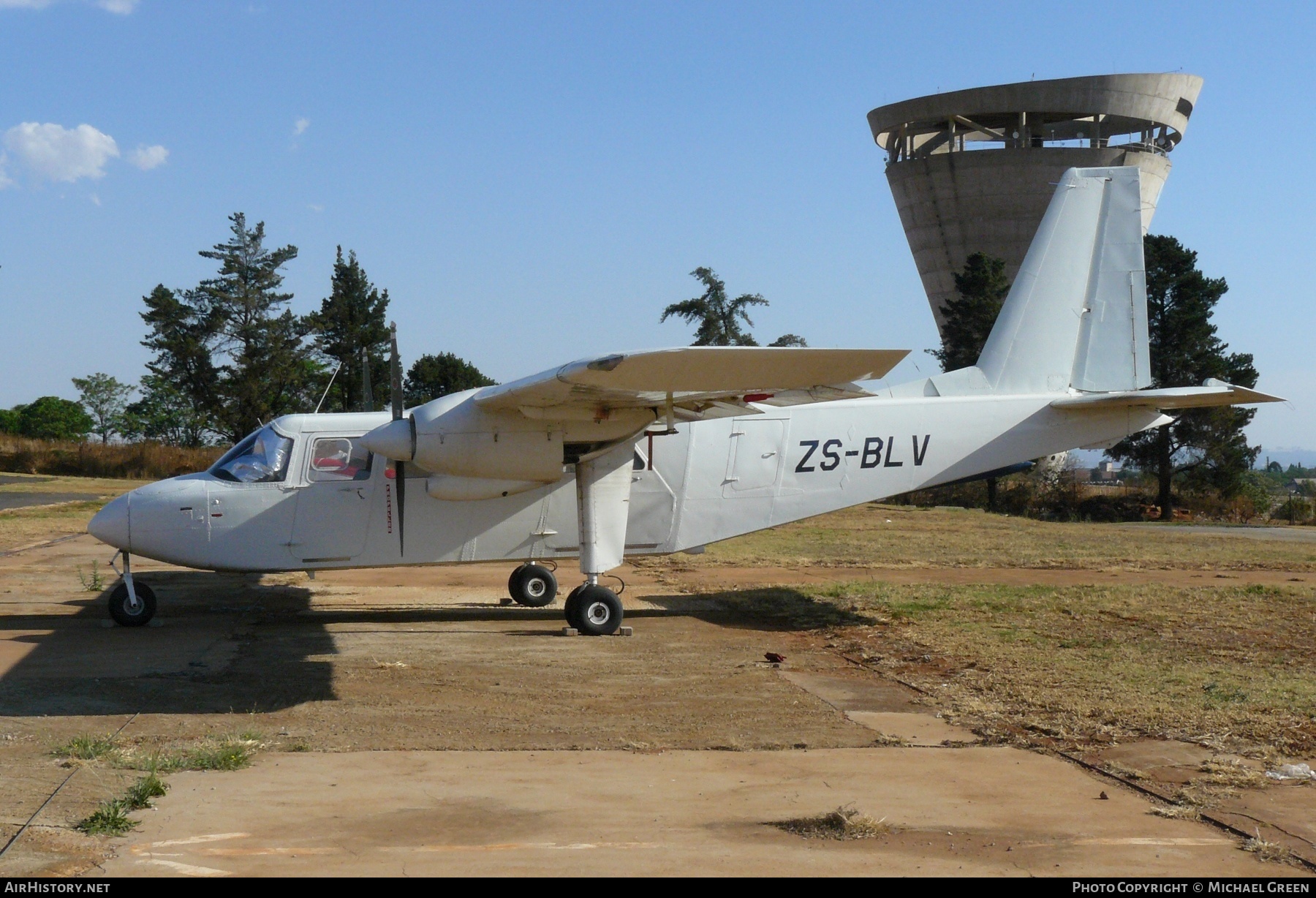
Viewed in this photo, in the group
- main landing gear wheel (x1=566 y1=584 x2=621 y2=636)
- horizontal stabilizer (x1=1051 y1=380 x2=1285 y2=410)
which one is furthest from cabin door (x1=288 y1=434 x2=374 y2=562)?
horizontal stabilizer (x1=1051 y1=380 x2=1285 y2=410)

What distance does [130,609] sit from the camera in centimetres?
1164

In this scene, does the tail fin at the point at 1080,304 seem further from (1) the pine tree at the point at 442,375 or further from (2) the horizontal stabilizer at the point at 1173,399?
(1) the pine tree at the point at 442,375

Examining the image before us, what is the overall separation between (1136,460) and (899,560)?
24.6m

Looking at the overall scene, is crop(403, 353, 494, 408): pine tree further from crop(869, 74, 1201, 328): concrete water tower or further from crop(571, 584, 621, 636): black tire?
crop(571, 584, 621, 636): black tire

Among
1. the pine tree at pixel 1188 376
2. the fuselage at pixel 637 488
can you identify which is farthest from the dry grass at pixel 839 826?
the pine tree at pixel 1188 376

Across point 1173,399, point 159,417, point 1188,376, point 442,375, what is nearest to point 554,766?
point 1173,399

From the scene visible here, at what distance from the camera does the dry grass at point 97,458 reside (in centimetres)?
5175

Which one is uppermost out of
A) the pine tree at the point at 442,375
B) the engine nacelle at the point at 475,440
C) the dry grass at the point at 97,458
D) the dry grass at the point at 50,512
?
the pine tree at the point at 442,375

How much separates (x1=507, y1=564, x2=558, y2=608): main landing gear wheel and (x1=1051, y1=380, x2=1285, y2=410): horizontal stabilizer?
21.5 ft

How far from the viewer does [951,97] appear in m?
63.7

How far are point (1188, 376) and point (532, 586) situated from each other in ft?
105

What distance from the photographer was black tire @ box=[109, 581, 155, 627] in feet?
38.1

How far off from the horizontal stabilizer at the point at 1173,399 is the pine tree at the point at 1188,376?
26.4 meters
